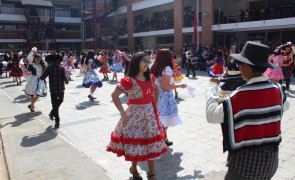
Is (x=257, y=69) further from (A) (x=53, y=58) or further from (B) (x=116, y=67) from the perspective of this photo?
(B) (x=116, y=67)

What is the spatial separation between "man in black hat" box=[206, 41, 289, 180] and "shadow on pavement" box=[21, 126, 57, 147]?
4079mm

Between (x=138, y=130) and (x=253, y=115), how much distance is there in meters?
1.61

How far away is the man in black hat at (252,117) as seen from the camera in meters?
1.95

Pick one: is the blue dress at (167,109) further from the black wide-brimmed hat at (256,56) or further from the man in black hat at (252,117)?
the black wide-brimmed hat at (256,56)

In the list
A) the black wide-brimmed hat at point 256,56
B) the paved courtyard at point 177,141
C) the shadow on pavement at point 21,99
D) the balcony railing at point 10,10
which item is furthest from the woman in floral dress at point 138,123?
the balcony railing at point 10,10

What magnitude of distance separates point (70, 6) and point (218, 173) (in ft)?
133

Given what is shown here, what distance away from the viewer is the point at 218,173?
3.66 meters

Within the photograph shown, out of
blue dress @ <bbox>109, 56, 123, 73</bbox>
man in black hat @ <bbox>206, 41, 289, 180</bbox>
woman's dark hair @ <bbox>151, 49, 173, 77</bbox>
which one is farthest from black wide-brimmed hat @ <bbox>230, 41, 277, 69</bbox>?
blue dress @ <bbox>109, 56, 123, 73</bbox>

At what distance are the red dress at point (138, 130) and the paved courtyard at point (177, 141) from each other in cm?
62

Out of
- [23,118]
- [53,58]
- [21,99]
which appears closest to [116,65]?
[21,99]

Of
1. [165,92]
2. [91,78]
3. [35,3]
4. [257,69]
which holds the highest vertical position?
[35,3]

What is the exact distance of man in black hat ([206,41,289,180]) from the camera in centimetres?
195

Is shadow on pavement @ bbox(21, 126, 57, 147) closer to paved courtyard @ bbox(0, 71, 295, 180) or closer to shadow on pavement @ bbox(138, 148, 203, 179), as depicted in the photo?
paved courtyard @ bbox(0, 71, 295, 180)

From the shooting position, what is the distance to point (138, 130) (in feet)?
10.7
